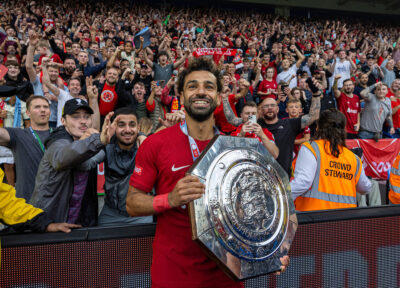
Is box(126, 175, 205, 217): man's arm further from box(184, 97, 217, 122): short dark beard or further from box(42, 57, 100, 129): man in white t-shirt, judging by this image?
box(42, 57, 100, 129): man in white t-shirt

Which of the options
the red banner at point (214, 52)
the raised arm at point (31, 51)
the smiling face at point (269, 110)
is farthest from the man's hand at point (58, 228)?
the red banner at point (214, 52)

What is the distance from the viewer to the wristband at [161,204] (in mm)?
1430

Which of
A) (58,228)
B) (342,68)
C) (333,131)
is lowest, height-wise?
(58,228)

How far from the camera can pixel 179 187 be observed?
1.33m

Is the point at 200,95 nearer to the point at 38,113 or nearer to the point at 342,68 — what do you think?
the point at 38,113

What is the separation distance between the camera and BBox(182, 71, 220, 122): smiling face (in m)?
1.74

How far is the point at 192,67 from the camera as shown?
188cm

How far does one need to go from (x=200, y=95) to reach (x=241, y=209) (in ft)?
2.18

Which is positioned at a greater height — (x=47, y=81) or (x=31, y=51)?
(x=31, y=51)

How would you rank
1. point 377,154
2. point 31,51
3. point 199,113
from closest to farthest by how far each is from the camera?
point 199,113
point 31,51
point 377,154

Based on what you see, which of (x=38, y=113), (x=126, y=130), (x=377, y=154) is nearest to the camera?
(x=126, y=130)

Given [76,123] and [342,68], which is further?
[342,68]

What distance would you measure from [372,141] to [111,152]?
6.00m

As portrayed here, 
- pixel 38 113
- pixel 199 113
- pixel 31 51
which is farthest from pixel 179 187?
pixel 31 51
